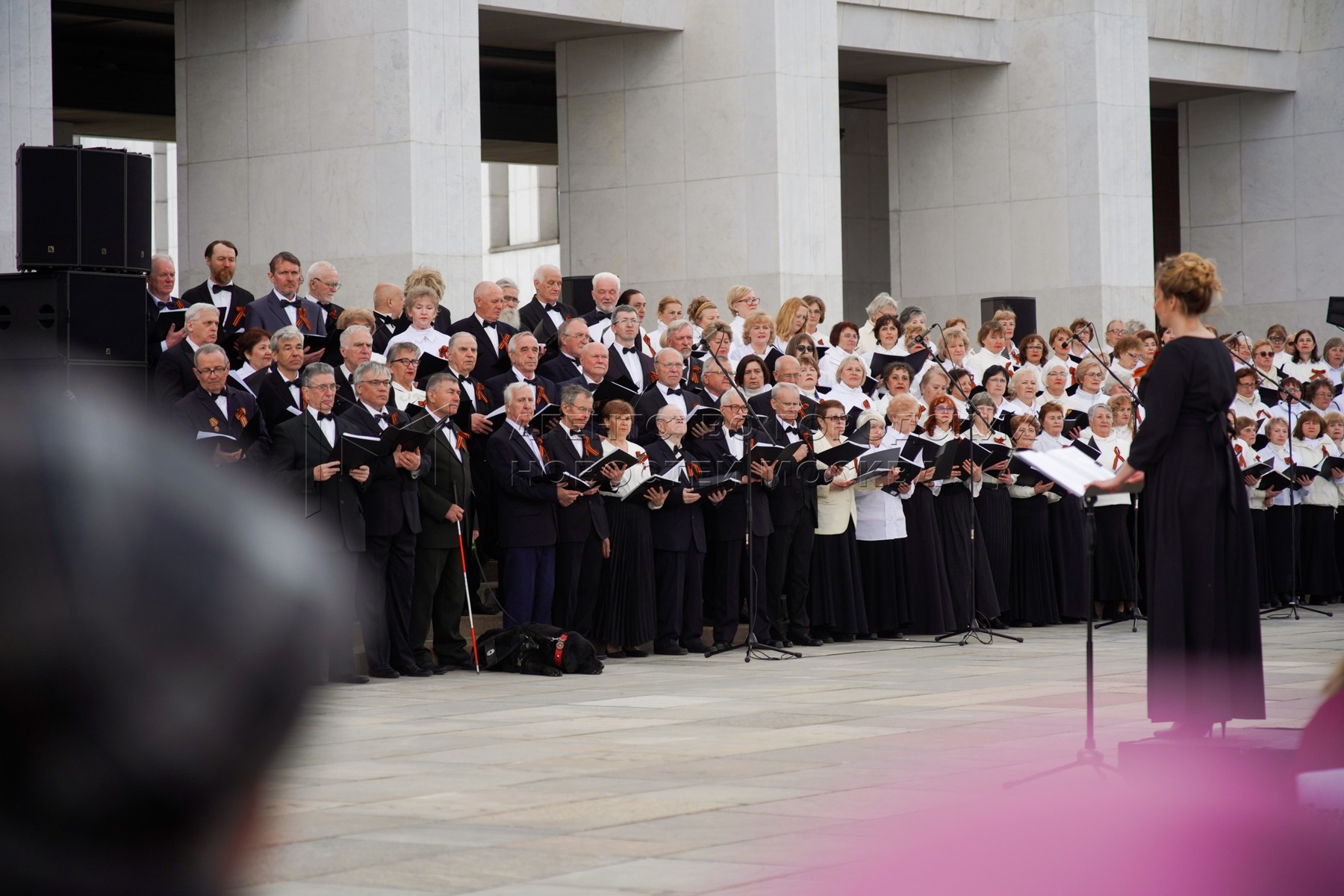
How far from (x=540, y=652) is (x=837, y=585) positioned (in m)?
2.97

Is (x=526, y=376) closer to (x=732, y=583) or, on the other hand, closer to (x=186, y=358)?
(x=732, y=583)

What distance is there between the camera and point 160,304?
11766 mm

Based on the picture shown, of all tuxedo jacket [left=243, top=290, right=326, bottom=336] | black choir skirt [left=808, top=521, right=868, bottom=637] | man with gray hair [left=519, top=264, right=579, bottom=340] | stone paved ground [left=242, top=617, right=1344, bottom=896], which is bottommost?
stone paved ground [left=242, top=617, right=1344, bottom=896]

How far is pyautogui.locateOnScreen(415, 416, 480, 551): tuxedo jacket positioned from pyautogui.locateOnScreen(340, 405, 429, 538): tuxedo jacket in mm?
A: 246

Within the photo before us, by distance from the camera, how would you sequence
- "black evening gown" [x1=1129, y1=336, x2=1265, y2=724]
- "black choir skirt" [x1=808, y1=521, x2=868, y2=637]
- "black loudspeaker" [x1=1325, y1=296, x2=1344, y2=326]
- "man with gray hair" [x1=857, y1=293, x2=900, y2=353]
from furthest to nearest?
"black loudspeaker" [x1=1325, y1=296, x2=1344, y2=326] < "man with gray hair" [x1=857, y1=293, x2=900, y2=353] < "black choir skirt" [x1=808, y1=521, x2=868, y2=637] < "black evening gown" [x1=1129, y1=336, x2=1265, y2=724]

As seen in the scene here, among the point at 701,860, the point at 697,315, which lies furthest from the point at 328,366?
the point at 701,860

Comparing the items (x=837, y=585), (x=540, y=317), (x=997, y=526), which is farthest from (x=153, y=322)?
(x=997, y=526)

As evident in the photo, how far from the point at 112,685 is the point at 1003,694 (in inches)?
361

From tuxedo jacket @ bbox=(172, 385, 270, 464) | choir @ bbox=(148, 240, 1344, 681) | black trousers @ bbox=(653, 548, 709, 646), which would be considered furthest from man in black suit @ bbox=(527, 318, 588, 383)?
tuxedo jacket @ bbox=(172, 385, 270, 464)

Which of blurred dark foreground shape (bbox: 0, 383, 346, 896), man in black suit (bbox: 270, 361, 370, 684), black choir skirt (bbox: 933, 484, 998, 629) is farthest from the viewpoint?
black choir skirt (bbox: 933, 484, 998, 629)

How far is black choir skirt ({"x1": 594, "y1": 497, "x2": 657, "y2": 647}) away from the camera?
39.9ft

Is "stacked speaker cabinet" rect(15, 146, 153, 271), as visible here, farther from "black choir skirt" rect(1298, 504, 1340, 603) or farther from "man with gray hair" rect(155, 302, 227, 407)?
"black choir skirt" rect(1298, 504, 1340, 603)

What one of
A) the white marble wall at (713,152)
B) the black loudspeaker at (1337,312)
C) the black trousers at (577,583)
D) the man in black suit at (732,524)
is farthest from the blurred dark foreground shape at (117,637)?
the white marble wall at (713,152)

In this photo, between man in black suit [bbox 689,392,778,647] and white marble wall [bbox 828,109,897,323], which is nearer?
man in black suit [bbox 689,392,778,647]
